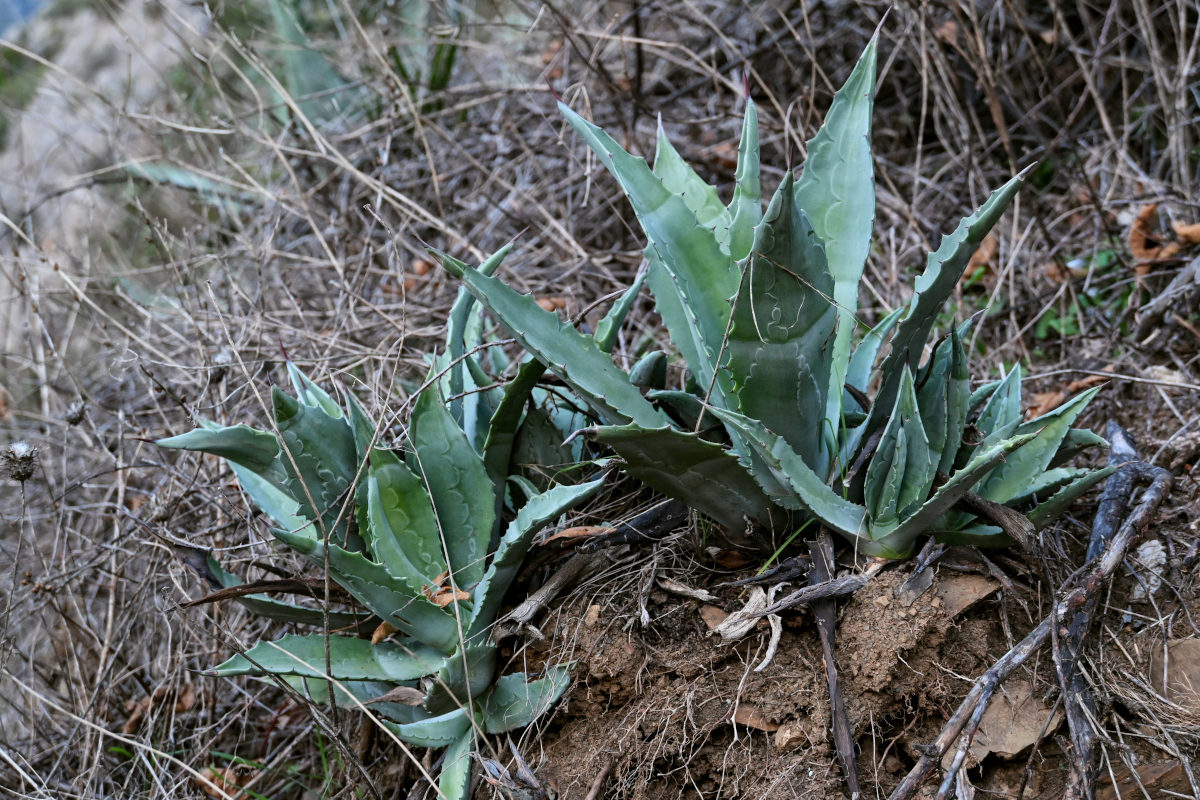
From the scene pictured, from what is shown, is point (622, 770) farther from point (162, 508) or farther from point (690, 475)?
point (162, 508)

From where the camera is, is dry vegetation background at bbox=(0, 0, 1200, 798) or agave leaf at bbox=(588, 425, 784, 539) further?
dry vegetation background at bbox=(0, 0, 1200, 798)

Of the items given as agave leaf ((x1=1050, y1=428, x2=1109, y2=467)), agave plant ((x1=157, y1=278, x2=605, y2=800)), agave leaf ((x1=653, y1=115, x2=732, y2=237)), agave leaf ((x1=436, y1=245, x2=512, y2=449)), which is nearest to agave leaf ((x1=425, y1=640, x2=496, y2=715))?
agave plant ((x1=157, y1=278, x2=605, y2=800))

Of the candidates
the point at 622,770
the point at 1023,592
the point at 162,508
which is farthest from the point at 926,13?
the point at 162,508

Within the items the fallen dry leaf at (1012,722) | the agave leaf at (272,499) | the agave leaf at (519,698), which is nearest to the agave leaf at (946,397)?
the fallen dry leaf at (1012,722)

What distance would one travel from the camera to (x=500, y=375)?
1.90 metres

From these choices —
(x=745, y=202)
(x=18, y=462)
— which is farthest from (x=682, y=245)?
(x=18, y=462)

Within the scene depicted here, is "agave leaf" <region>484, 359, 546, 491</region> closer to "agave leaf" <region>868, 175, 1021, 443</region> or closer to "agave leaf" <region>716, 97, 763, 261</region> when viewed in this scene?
"agave leaf" <region>716, 97, 763, 261</region>

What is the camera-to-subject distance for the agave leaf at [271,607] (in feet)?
5.51

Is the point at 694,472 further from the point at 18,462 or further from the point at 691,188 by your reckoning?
the point at 18,462

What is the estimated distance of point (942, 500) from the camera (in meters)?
1.43

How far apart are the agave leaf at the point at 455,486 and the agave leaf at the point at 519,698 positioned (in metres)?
0.21

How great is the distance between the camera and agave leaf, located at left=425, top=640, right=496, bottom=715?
164 centimetres

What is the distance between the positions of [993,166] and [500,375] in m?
2.14

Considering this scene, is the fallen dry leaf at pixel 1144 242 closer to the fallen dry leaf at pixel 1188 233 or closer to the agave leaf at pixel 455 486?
the fallen dry leaf at pixel 1188 233
